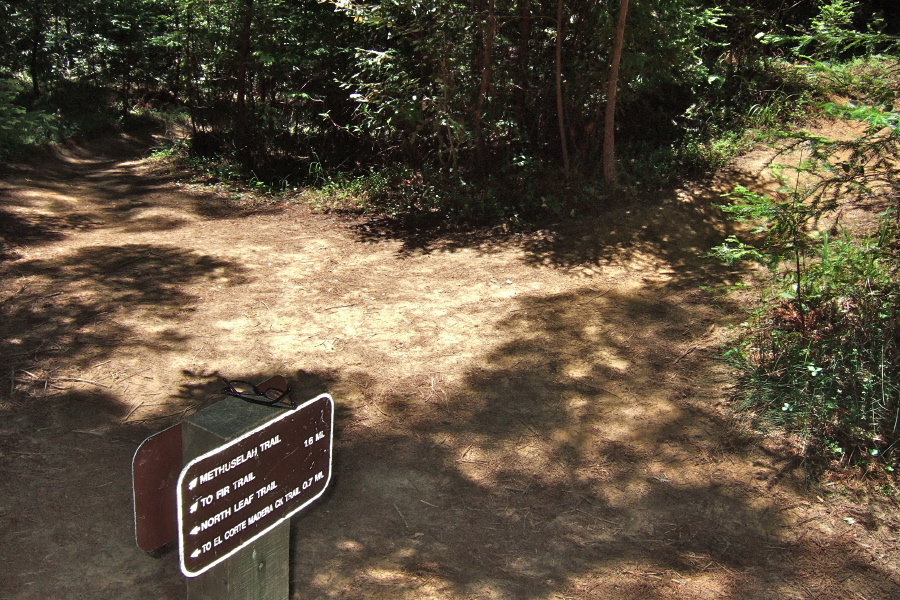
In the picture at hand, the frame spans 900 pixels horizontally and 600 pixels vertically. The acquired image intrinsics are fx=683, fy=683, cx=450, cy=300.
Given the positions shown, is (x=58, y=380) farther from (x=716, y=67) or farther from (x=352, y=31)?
(x=716, y=67)

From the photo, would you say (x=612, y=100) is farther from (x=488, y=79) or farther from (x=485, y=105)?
(x=485, y=105)

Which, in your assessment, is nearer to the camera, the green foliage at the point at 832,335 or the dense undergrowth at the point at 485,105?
the green foliage at the point at 832,335

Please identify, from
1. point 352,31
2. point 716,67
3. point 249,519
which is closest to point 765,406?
point 249,519

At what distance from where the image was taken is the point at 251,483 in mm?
2039

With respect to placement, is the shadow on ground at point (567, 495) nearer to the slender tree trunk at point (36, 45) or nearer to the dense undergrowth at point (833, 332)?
the dense undergrowth at point (833, 332)

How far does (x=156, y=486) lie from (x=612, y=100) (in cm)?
797

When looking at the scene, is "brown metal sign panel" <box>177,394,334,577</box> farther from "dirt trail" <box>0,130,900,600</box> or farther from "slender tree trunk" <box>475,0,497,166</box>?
"slender tree trunk" <box>475,0,497,166</box>

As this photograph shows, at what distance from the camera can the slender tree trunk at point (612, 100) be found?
8.44m

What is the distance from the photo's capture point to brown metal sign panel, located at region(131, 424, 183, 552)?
2033 mm

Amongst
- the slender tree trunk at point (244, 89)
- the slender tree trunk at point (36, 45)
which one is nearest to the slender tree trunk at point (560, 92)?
the slender tree trunk at point (244, 89)

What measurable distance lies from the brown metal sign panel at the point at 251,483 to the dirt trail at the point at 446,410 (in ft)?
4.82

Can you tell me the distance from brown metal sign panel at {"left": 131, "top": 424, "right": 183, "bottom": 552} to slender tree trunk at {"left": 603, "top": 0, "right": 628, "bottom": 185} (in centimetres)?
780

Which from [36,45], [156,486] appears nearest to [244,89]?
[36,45]

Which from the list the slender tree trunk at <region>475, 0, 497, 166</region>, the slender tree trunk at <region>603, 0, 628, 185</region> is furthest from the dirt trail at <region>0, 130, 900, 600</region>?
the slender tree trunk at <region>475, 0, 497, 166</region>
